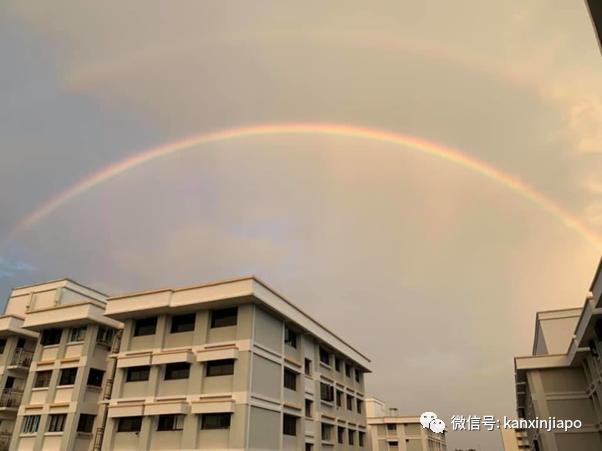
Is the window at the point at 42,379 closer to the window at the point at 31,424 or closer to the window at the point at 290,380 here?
the window at the point at 31,424

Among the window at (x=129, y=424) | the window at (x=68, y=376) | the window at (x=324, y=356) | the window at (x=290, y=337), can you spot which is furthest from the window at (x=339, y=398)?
the window at (x=68, y=376)

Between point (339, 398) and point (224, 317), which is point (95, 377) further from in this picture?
point (339, 398)

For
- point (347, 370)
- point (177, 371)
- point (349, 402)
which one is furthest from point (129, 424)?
point (347, 370)

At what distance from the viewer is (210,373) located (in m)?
21.7

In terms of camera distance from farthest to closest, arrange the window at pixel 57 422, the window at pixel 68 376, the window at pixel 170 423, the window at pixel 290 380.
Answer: the window at pixel 68 376, the window at pixel 290 380, the window at pixel 57 422, the window at pixel 170 423

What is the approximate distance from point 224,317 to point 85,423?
35.8ft

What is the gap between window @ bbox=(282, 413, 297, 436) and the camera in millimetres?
23697

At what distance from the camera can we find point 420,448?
58.5 meters

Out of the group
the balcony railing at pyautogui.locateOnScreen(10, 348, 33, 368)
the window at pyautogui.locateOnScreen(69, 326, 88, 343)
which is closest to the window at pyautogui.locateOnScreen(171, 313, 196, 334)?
the window at pyautogui.locateOnScreen(69, 326, 88, 343)

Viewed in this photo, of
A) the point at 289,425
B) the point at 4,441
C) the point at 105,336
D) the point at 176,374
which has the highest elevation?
the point at 105,336

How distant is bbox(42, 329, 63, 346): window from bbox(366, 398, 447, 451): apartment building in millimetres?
43652

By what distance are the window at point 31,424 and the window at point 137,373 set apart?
694 cm

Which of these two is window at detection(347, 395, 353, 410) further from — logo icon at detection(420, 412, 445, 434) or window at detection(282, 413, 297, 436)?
logo icon at detection(420, 412, 445, 434)

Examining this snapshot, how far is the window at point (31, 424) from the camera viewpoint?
25.2 meters
